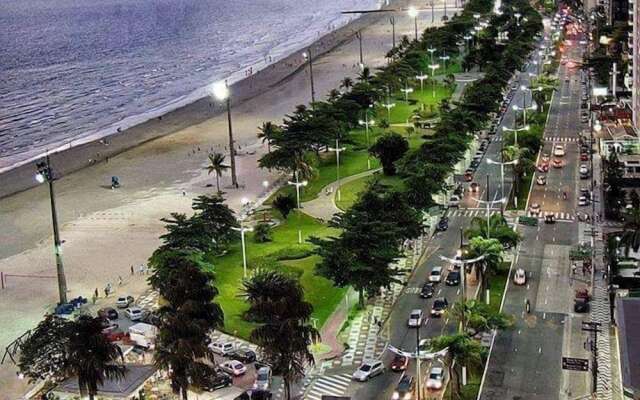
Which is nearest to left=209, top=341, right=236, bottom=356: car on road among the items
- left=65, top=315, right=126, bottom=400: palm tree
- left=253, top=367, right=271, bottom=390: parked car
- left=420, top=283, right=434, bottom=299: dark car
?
left=253, top=367, right=271, bottom=390: parked car

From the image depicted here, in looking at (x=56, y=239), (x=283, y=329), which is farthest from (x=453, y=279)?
(x=56, y=239)

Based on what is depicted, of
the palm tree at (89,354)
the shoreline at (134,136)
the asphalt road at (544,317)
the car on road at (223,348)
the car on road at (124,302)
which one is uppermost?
the palm tree at (89,354)

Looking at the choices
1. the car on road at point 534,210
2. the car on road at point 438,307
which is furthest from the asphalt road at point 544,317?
the car on road at point 438,307

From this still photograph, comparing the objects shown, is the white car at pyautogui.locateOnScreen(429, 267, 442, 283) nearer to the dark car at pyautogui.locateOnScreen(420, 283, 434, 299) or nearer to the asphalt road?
the dark car at pyautogui.locateOnScreen(420, 283, 434, 299)

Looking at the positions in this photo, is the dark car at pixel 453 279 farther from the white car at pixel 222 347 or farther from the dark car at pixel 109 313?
the dark car at pixel 109 313

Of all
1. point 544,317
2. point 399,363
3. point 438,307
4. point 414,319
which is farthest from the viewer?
point 438,307

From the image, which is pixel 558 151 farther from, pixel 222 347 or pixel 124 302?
pixel 222 347
